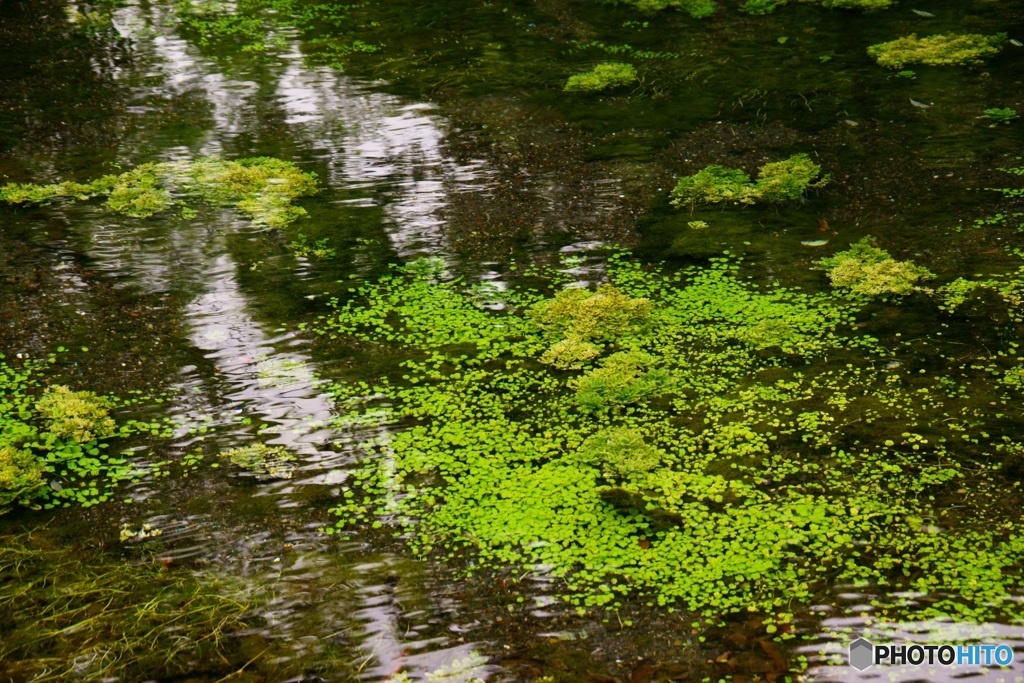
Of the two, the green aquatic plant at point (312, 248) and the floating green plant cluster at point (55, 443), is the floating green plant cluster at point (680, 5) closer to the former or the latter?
the green aquatic plant at point (312, 248)

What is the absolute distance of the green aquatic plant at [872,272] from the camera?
2984mm

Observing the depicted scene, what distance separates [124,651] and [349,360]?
3.87 feet

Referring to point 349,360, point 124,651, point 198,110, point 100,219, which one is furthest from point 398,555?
→ point 198,110

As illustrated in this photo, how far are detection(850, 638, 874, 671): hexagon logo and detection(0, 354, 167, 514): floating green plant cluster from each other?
1.96 metres

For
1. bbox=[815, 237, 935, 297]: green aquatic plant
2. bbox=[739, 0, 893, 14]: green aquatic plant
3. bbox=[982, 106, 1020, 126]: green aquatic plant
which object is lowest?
bbox=[815, 237, 935, 297]: green aquatic plant

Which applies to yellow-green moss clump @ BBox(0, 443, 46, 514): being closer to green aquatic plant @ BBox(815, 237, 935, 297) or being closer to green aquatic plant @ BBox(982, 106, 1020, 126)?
green aquatic plant @ BBox(815, 237, 935, 297)

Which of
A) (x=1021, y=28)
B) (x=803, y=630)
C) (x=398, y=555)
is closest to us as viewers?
(x=803, y=630)

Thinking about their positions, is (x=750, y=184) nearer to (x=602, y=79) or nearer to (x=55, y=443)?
(x=602, y=79)

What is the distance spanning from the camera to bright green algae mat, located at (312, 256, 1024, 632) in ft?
6.65

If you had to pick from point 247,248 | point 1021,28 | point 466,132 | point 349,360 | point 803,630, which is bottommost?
point 803,630

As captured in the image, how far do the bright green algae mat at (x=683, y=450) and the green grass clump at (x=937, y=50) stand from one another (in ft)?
7.85

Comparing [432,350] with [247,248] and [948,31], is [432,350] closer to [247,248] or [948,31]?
[247,248]

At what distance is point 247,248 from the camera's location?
11.4 ft

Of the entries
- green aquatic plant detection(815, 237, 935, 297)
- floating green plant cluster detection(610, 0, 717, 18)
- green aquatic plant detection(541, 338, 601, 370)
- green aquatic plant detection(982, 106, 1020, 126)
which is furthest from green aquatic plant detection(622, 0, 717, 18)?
green aquatic plant detection(541, 338, 601, 370)
